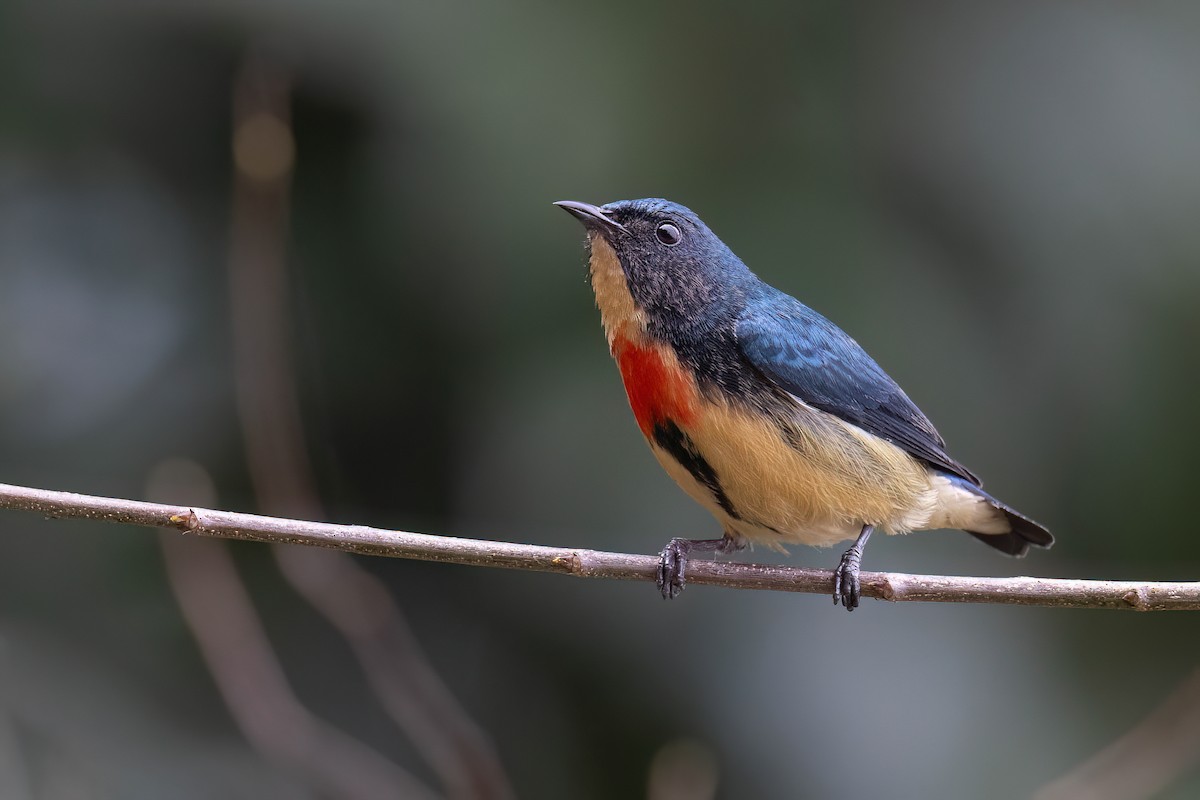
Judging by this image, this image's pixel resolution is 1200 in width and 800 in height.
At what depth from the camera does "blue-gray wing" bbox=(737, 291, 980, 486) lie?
411 cm

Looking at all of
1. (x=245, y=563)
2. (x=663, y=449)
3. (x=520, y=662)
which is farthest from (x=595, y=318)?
(x=245, y=563)

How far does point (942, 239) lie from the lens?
497 centimetres

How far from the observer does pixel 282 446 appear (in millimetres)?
4504

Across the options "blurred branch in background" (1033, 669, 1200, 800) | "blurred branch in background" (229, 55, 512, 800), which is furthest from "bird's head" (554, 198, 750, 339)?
"blurred branch in background" (1033, 669, 1200, 800)

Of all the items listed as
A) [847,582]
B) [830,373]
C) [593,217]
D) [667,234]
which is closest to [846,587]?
[847,582]

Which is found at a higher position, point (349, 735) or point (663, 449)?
point (663, 449)

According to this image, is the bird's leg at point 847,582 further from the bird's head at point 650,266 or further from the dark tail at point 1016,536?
the bird's head at point 650,266

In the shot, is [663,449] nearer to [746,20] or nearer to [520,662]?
[520,662]

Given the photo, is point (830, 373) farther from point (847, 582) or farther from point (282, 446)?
point (282, 446)

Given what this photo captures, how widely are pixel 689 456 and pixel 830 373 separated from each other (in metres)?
0.61

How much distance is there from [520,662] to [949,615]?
1524 millimetres

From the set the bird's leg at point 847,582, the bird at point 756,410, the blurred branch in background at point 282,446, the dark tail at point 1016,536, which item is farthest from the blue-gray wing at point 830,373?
the blurred branch in background at point 282,446

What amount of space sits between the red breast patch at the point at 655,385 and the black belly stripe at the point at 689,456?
0.03 metres

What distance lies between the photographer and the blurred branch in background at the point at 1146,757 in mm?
4043
